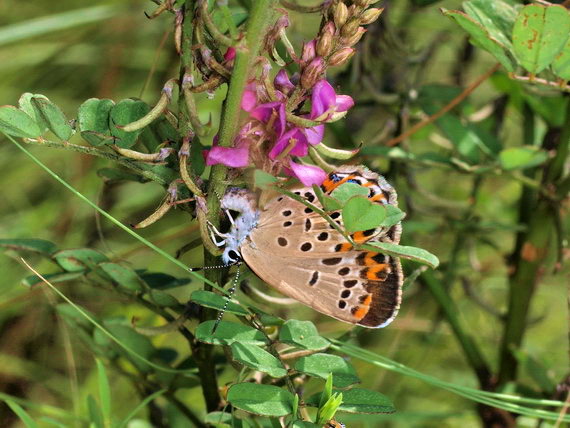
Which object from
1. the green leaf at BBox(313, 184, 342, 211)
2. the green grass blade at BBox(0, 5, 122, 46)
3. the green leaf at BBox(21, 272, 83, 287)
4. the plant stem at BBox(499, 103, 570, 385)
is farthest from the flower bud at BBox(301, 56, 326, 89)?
the green grass blade at BBox(0, 5, 122, 46)

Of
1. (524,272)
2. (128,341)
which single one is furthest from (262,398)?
(524,272)

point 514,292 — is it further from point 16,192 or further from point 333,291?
point 16,192

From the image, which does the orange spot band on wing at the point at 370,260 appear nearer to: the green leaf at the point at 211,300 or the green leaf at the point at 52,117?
the green leaf at the point at 211,300

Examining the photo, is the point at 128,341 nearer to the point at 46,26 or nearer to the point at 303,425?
the point at 303,425

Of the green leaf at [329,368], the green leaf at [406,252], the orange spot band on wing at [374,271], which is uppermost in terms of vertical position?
the green leaf at [406,252]

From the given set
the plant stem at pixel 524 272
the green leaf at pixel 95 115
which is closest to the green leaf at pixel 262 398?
the green leaf at pixel 95 115

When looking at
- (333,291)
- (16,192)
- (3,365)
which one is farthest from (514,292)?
(16,192)

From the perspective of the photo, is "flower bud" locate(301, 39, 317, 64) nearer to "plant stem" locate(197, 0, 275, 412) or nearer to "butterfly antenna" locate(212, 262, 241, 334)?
"plant stem" locate(197, 0, 275, 412)
